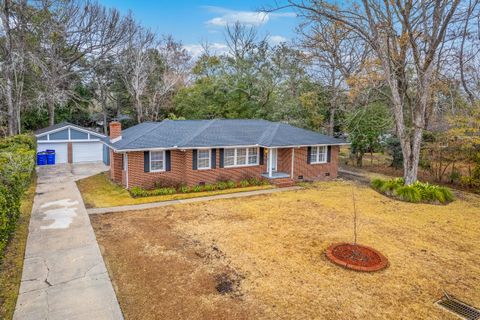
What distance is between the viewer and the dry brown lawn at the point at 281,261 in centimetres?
574

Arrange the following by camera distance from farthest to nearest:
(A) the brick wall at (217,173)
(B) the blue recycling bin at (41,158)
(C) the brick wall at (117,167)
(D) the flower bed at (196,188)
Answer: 1. (B) the blue recycling bin at (41,158)
2. (C) the brick wall at (117,167)
3. (A) the brick wall at (217,173)
4. (D) the flower bed at (196,188)

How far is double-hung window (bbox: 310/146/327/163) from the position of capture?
18.2 m

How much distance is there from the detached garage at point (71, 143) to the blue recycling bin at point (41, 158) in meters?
0.60

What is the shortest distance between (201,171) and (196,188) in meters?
0.99

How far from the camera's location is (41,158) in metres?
21.2

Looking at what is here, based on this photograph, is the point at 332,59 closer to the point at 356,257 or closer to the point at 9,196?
the point at 356,257

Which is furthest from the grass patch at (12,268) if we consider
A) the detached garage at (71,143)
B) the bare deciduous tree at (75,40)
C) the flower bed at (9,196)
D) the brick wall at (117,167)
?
the bare deciduous tree at (75,40)

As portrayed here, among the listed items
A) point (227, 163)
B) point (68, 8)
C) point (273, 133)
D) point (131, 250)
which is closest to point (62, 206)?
point (131, 250)

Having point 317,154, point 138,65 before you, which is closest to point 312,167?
point 317,154

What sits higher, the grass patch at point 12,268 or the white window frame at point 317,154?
the white window frame at point 317,154

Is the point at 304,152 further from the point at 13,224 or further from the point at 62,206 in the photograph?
the point at 13,224

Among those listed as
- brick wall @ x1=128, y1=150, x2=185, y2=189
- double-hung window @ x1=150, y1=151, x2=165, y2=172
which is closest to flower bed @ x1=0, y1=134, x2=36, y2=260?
brick wall @ x1=128, y1=150, x2=185, y2=189

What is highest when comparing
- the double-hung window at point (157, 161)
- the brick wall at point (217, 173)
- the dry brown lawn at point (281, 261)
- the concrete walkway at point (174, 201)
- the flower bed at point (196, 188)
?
the double-hung window at point (157, 161)

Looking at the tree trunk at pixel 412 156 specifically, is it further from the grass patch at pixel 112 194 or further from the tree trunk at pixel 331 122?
the tree trunk at pixel 331 122
